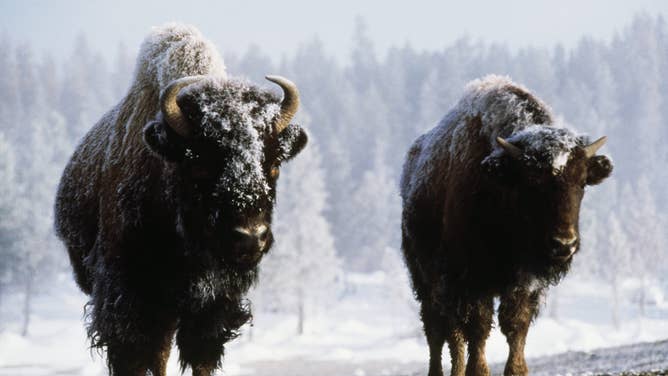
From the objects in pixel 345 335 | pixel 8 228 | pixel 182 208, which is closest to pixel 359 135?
pixel 345 335

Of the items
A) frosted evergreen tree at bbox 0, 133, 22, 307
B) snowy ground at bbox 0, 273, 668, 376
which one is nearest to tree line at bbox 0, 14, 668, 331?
frosted evergreen tree at bbox 0, 133, 22, 307

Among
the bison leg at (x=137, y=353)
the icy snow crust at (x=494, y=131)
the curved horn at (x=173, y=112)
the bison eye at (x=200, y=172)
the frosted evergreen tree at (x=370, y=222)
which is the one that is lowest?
the bison leg at (x=137, y=353)

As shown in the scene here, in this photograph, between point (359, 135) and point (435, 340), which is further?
point (359, 135)

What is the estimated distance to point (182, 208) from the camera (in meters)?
4.71

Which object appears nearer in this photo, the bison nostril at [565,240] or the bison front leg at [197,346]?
the bison nostril at [565,240]

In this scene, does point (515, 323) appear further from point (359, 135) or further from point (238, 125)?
point (359, 135)

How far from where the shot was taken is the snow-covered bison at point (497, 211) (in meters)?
5.48

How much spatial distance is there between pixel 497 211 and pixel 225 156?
2536mm

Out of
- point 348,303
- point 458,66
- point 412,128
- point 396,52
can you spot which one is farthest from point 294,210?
point 396,52

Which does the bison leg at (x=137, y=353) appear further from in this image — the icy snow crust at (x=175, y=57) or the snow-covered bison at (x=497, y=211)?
the snow-covered bison at (x=497, y=211)

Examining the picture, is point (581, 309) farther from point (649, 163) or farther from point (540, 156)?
point (540, 156)

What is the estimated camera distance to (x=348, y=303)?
54.9 m

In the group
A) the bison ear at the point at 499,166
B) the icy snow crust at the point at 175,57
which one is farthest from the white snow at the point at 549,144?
the icy snow crust at the point at 175,57

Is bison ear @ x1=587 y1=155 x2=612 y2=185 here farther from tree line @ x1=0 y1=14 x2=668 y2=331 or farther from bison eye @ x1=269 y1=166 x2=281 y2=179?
tree line @ x1=0 y1=14 x2=668 y2=331
